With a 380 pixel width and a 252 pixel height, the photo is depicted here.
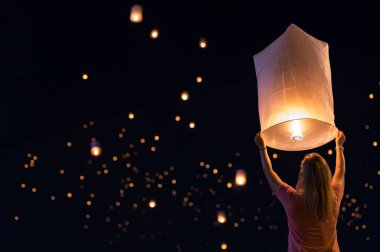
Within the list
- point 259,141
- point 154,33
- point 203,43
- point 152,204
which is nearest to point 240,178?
point 152,204

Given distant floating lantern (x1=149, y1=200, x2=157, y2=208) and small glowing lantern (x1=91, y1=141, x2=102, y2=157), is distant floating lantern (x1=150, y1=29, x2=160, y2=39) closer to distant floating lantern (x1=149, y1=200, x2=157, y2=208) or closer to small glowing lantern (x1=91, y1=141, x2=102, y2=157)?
small glowing lantern (x1=91, y1=141, x2=102, y2=157)

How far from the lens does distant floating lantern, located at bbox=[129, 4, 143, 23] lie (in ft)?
11.5

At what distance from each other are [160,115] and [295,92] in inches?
76.2

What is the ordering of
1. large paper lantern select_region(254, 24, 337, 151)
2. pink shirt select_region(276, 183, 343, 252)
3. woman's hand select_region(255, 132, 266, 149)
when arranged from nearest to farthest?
pink shirt select_region(276, 183, 343, 252) → large paper lantern select_region(254, 24, 337, 151) → woman's hand select_region(255, 132, 266, 149)

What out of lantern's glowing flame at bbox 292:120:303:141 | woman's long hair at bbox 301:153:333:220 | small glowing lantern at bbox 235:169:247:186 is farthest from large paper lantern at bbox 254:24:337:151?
small glowing lantern at bbox 235:169:247:186

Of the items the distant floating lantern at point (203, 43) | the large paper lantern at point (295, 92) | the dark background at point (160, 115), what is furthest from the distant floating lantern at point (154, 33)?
the large paper lantern at point (295, 92)

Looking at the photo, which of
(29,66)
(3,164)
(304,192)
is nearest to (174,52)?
(29,66)

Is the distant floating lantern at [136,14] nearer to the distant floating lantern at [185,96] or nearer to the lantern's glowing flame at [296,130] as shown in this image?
the distant floating lantern at [185,96]

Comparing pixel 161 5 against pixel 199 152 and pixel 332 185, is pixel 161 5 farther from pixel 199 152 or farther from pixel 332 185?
pixel 332 185

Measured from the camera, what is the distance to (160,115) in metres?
3.45

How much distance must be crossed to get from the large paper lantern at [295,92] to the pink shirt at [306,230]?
0.24m

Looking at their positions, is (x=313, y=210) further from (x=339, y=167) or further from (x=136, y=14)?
(x=136, y=14)

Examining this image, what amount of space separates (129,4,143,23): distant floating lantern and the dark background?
0.04 metres

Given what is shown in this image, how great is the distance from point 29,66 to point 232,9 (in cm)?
157
